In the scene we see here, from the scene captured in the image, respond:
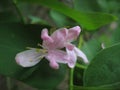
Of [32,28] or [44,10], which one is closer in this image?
[32,28]

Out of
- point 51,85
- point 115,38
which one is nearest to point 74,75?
point 51,85

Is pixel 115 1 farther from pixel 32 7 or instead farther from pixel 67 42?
pixel 67 42

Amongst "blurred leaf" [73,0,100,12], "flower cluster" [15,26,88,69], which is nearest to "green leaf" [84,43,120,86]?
"flower cluster" [15,26,88,69]

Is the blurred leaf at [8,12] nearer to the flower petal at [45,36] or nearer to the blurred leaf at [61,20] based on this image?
the blurred leaf at [61,20]

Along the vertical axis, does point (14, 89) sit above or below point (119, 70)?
below

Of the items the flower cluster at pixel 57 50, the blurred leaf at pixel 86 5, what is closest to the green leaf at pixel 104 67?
the flower cluster at pixel 57 50

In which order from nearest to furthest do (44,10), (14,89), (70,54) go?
(70,54)
(14,89)
(44,10)

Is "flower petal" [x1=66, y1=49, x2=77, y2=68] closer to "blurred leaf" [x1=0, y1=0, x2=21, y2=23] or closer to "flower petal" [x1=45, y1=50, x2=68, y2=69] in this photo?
"flower petal" [x1=45, y1=50, x2=68, y2=69]

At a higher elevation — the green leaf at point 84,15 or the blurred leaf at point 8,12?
the green leaf at point 84,15
